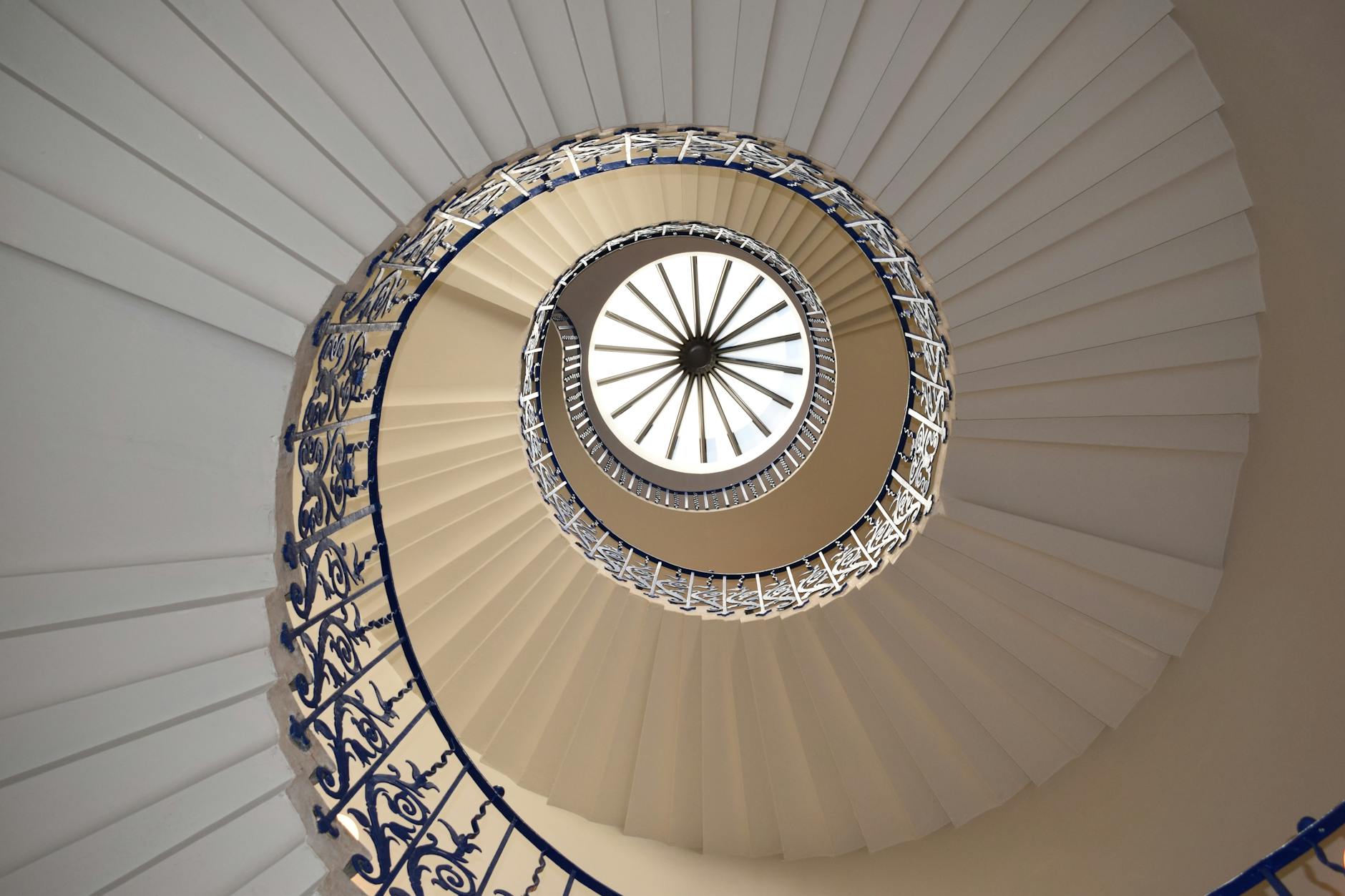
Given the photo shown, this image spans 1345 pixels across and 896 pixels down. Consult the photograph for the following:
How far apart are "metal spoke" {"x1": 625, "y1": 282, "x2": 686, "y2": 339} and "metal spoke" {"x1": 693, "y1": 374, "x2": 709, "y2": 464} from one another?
88cm

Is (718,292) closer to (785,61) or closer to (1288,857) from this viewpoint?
(785,61)

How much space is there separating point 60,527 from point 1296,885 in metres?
6.24

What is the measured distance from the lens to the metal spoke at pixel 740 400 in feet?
40.8

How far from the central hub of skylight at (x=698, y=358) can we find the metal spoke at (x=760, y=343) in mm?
15

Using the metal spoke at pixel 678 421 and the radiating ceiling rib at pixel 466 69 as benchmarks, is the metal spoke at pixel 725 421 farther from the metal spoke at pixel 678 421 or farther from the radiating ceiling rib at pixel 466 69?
the radiating ceiling rib at pixel 466 69

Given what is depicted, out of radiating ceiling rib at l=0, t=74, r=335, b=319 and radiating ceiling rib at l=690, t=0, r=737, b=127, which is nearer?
radiating ceiling rib at l=0, t=74, r=335, b=319

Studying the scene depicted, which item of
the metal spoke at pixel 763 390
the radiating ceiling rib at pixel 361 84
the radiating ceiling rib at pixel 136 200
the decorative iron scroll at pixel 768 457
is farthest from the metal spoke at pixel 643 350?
the radiating ceiling rib at pixel 136 200

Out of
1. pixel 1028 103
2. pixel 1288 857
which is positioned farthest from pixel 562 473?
pixel 1288 857

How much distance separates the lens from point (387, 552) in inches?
159

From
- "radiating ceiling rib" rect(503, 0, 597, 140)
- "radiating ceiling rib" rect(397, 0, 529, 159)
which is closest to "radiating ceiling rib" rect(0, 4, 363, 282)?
"radiating ceiling rib" rect(397, 0, 529, 159)

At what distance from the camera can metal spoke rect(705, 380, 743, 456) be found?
12724mm

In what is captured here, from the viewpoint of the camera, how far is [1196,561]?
527cm

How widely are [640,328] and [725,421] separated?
2285mm

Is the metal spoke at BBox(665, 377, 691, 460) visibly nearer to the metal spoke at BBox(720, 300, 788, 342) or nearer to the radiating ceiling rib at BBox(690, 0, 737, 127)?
the metal spoke at BBox(720, 300, 788, 342)
